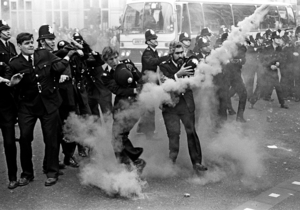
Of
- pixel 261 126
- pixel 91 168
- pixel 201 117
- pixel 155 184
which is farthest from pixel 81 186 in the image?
pixel 261 126

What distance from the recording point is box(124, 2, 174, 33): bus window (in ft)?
51.1

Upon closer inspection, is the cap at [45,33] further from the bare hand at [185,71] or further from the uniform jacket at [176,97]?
the bare hand at [185,71]

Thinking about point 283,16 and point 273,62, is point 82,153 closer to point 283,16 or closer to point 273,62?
point 273,62

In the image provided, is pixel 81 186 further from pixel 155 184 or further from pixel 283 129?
pixel 283 129

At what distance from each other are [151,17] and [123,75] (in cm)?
1076

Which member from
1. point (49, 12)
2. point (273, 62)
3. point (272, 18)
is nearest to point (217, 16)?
point (272, 18)

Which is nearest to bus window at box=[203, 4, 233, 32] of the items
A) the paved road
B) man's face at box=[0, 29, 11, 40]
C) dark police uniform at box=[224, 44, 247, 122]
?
dark police uniform at box=[224, 44, 247, 122]

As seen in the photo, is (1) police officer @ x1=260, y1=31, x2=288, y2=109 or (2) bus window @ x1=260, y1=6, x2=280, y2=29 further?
(2) bus window @ x1=260, y1=6, x2=280, y2=29

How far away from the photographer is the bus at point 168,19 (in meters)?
15.6

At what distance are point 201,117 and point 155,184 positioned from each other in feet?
10.6

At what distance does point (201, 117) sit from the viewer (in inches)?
331

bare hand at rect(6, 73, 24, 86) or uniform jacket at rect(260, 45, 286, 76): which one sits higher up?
bare hand at rect(6, 73, 24, 86)

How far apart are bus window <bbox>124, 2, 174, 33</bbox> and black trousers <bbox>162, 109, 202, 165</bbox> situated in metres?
10.0

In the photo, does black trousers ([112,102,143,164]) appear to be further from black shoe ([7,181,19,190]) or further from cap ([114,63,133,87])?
black shoe ([7,181,19,190])
